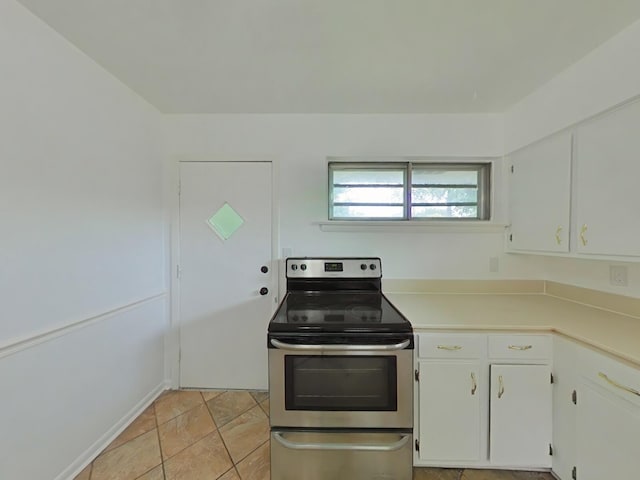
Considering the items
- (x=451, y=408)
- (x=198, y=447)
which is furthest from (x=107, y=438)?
(x=451, y=408)

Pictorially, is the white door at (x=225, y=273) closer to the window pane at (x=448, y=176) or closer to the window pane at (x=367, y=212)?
the window pane at (x=367, y=212)

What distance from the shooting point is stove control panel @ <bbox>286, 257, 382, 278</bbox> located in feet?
6.86

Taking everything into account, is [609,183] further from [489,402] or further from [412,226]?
[489,402]

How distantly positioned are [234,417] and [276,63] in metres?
2.37

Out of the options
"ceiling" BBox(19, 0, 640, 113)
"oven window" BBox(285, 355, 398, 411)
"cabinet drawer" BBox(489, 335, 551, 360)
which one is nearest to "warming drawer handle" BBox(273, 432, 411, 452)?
"oven window" BBox(285, 355, 398, 411)

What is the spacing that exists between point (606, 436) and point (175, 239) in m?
2.84

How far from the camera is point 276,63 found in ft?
5.24

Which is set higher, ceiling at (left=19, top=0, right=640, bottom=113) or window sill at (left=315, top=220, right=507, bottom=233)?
ceiling at (left=19, top=0, right=640, bottom=113)

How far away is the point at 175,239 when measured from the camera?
2312mm

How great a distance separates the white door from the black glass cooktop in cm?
47

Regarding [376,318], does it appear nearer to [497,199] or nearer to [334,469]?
[334,469]

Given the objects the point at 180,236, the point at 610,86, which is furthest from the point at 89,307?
the point at 610,86

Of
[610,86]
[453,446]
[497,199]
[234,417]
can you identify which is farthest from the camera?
[497,199]

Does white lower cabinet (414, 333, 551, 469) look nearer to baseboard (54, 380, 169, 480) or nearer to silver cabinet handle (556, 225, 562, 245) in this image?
silver cabinet handle (556, 225, 562, 245)
